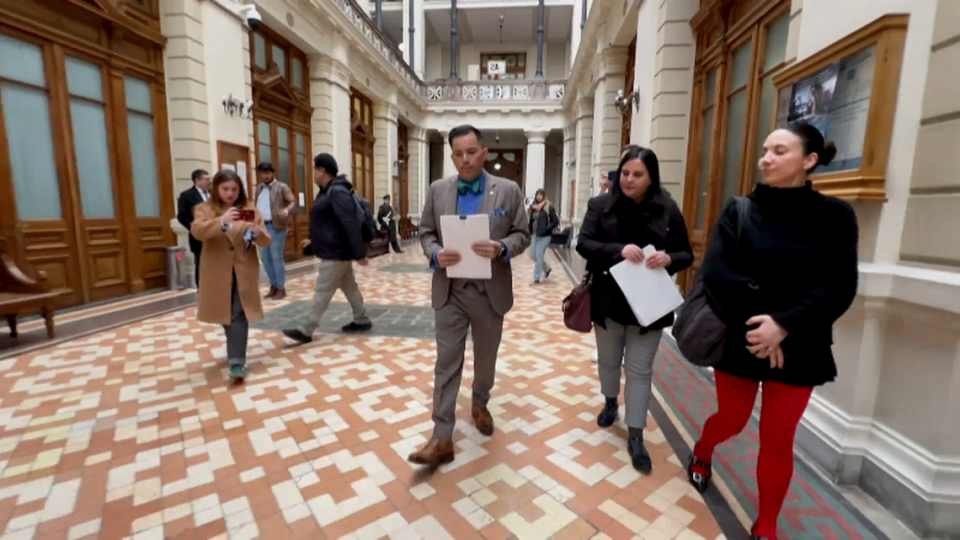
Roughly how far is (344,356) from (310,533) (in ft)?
7.34

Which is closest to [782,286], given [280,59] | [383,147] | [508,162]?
[280,59]

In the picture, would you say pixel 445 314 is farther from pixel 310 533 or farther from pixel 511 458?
pixel 310 533

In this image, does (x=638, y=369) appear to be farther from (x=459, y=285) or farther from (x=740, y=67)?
(x=740, y=67)

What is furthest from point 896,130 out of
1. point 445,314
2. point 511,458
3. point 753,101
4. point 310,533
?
point 310,533

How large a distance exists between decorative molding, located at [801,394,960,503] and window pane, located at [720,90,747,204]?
229cm

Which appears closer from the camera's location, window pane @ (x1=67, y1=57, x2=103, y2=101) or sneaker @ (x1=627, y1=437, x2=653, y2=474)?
sneaker @ (x1=627, y1=437, x2=653, y2=474)

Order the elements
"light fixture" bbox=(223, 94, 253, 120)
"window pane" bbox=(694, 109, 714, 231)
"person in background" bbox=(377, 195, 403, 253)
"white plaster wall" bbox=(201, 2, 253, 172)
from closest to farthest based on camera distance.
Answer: "window pane" bbox=(694, 109, 714, 231) < "white plaster wall" bbox=(201, 2, 253, 172) < "light fixture" bbox=(223, 94, 253, 120) < "person in background" bbox=(377, 195, 403, 253)

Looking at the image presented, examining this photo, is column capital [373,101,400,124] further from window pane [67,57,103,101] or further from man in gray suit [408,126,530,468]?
man in gray suit [408,126,530,468]

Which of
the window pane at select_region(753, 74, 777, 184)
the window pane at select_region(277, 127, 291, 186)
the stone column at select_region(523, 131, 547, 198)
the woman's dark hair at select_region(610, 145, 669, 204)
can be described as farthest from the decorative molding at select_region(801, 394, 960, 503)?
the stone column at select_region(523, 131, 547, 198)

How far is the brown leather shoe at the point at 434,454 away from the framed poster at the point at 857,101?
237cm

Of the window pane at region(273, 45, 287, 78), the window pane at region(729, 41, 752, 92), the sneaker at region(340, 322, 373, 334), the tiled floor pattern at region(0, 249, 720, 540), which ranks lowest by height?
the tiled floor pattern at region(0, 249, 720, 540)

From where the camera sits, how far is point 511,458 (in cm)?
249

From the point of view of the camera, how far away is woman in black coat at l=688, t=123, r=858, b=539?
1.57 m

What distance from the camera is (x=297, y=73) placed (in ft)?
31.9
